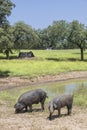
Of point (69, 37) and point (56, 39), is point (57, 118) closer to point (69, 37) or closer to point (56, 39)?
point (69, 37)

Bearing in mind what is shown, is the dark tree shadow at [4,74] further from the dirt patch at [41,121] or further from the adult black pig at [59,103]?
the adult black pig at [59,103]

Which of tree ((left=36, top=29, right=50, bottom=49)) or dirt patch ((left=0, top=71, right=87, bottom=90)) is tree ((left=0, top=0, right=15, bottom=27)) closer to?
dirt patch ((left=0, top=71, right=87, bottom=90))

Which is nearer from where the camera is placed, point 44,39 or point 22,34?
point 22,34

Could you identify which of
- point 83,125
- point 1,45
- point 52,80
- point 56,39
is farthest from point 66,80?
point 56,39

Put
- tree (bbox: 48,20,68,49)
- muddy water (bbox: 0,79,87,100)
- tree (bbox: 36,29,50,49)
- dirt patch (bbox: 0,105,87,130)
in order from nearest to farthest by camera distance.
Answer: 1. dirt patch (bbox: 0,105,87,130)
2. muddy water (bbox: 0,79,87,100)
3. tree (bbox: 48,20,68,49)
4. tree (bbox: 36,29,50,49)

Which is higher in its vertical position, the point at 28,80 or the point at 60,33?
the point at 60,33

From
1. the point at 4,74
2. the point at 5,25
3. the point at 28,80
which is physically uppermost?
the point at 5,25

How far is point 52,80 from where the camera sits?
4878cm

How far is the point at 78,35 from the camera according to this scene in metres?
74.4

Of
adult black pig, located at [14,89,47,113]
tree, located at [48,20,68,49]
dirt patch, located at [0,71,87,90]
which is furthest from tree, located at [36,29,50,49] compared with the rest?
adult black pig, located at [14,89,47,113]

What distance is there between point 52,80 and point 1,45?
8.39m

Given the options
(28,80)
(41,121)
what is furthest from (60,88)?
(41,121)

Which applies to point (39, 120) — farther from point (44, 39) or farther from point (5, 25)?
point (44, 39)

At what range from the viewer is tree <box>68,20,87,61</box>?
244 ft
